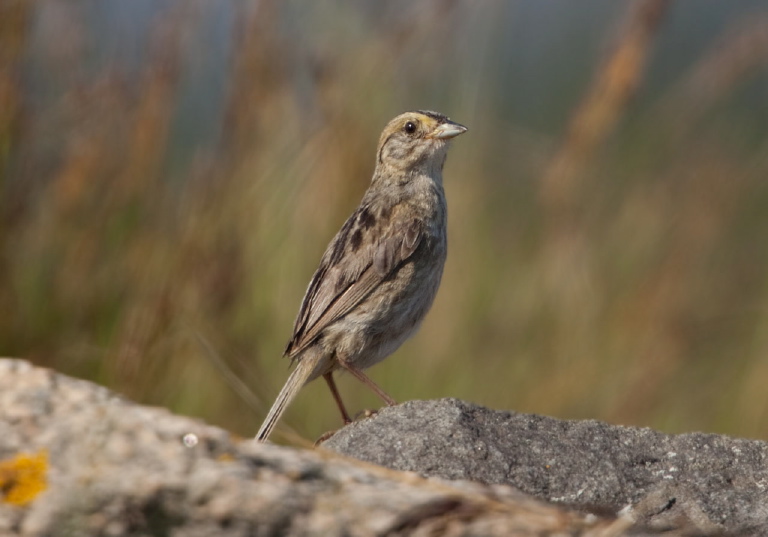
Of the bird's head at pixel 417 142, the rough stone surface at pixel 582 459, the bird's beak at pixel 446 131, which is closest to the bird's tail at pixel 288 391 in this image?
the rough stone surface at pixel 582 459

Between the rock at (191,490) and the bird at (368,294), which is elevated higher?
the bird at (368,294)

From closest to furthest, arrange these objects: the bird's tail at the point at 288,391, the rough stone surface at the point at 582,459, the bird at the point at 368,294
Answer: the rough stone surface at the point at 582,459 < the bird's tail at the point at 288,391 < the bird at the point at 368,294

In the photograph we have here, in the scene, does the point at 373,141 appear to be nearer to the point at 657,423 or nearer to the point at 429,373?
the point at 429,373

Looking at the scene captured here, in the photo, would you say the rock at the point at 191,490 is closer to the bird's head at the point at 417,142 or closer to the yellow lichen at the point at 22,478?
the yellow lichen at the point at 22,478

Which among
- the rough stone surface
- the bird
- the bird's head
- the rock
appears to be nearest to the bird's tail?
the bird

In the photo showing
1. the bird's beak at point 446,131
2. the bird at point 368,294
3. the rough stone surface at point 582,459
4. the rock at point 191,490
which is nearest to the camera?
the rock at point 191,490

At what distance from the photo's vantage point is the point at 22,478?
6.07 ft

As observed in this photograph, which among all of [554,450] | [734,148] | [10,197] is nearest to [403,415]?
[554,450]

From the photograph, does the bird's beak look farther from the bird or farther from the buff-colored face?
the bird

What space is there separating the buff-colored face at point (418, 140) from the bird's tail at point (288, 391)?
115cm

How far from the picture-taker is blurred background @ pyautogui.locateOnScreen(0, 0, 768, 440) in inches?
194

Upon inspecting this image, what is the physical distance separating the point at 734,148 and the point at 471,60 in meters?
1.93

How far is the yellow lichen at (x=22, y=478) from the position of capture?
6.00 ft

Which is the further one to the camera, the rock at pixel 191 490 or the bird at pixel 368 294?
the bird at pixel 368 294
